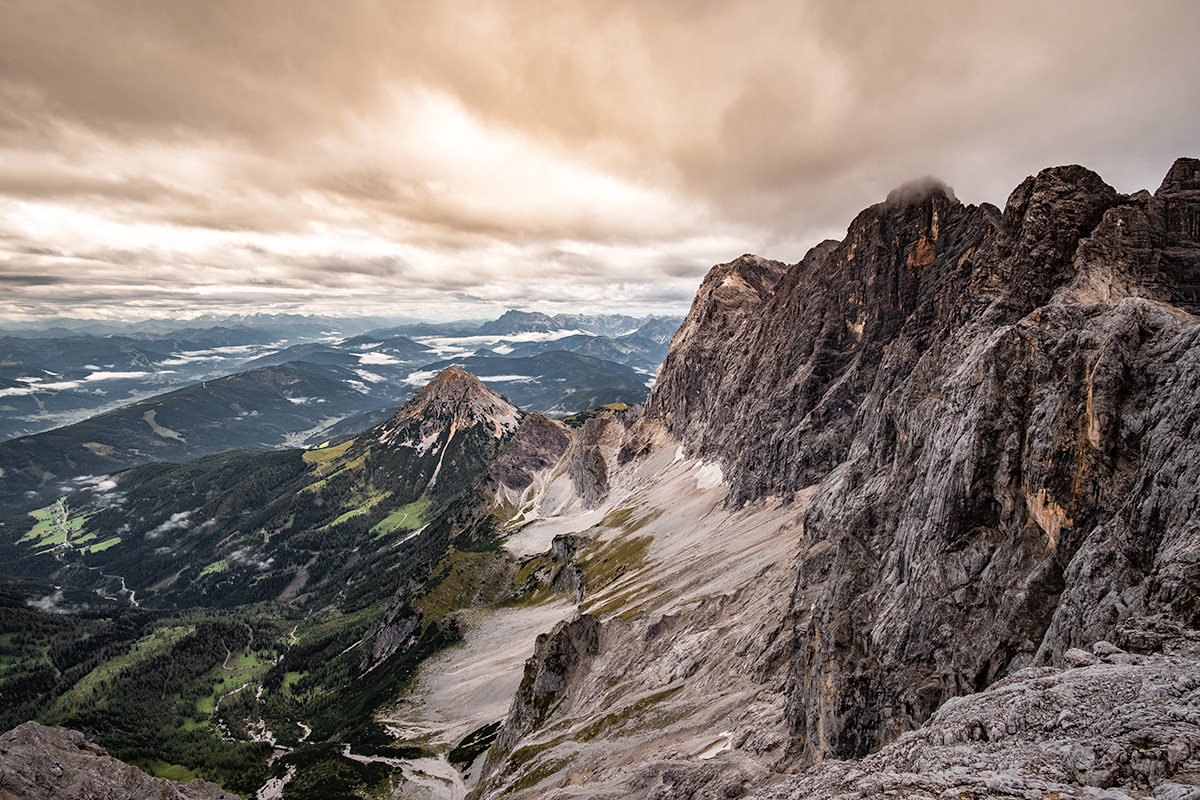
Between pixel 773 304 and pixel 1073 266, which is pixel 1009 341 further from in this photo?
pixel 773 304

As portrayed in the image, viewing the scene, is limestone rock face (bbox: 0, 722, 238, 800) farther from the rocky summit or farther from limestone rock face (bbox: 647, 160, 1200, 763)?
limestone rock face (bbox: 647, 160, 1200, 763)

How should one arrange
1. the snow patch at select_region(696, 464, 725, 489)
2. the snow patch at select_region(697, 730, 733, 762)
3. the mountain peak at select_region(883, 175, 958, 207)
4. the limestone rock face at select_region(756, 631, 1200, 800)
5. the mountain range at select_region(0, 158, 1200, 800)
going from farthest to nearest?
the snow patch at select_region(696, 464, 725, 489) < the mountain peak at select_region(883, 175, 958, 207) < the snow patch at select_region(697, 730, 733, 762) < the mountain range at select_region(0, 158, 1200, 800) < the limestone rock face at select_region(756, 631, 1200, 800)

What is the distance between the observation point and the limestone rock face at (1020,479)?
27.8 metres

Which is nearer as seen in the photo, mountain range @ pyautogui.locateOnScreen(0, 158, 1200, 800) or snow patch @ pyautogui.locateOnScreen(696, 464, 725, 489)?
mountain range @ pyautogui.locateOnScreen(0, 158, 1200, 800)

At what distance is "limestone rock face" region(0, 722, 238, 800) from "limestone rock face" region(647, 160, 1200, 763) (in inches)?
3874

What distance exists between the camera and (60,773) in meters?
72.1

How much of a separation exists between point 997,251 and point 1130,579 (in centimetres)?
4247

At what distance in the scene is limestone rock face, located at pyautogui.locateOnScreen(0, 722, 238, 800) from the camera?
68.1 metres

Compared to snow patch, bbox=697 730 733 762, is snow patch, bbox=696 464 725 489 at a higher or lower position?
higher

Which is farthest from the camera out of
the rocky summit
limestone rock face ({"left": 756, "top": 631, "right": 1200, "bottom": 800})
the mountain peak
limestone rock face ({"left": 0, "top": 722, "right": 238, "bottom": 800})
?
the mountain peak

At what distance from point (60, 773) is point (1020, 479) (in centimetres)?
12491

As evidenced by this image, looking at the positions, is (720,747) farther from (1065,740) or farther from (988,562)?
(1065,740)

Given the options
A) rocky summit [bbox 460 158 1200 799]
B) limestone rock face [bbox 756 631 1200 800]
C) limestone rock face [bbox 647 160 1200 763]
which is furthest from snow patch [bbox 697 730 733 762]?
limestone rock face [bbox 756 631 1200 800]

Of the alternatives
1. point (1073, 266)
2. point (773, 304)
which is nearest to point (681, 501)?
point (773, 304)
